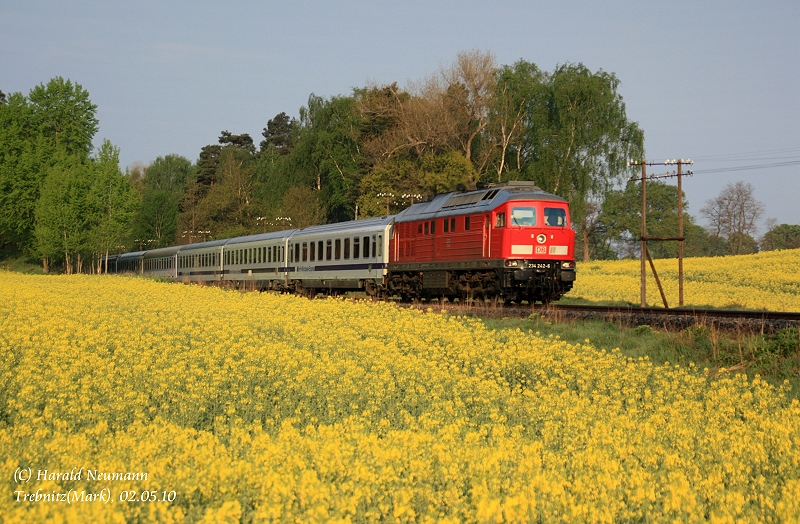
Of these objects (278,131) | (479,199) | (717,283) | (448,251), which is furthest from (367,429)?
(278,131)

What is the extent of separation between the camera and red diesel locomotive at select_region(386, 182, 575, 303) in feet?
78.5

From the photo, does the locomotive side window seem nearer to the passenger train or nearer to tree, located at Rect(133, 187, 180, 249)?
the passenger train

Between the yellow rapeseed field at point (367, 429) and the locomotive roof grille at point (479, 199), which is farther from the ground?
the locomotive roof grille at point (479, 199)

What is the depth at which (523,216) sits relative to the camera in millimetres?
24156

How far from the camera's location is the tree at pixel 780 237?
141625mm

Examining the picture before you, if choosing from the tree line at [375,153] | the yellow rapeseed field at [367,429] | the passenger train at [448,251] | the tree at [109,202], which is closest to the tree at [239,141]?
the tree line at [375,153]

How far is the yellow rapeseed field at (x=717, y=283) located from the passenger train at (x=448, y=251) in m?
8.01


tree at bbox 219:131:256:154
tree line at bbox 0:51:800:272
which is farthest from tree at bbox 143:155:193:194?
tree line at bbox 0:51:800:272

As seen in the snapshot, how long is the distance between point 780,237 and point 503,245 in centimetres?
13463

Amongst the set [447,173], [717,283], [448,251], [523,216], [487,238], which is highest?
[447,173]

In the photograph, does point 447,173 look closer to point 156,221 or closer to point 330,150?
point 330,150

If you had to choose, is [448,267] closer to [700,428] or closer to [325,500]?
[700,428]

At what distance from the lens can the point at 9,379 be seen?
1127 cm

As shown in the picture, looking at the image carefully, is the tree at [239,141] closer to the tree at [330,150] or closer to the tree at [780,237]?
the tree at [330,150]
